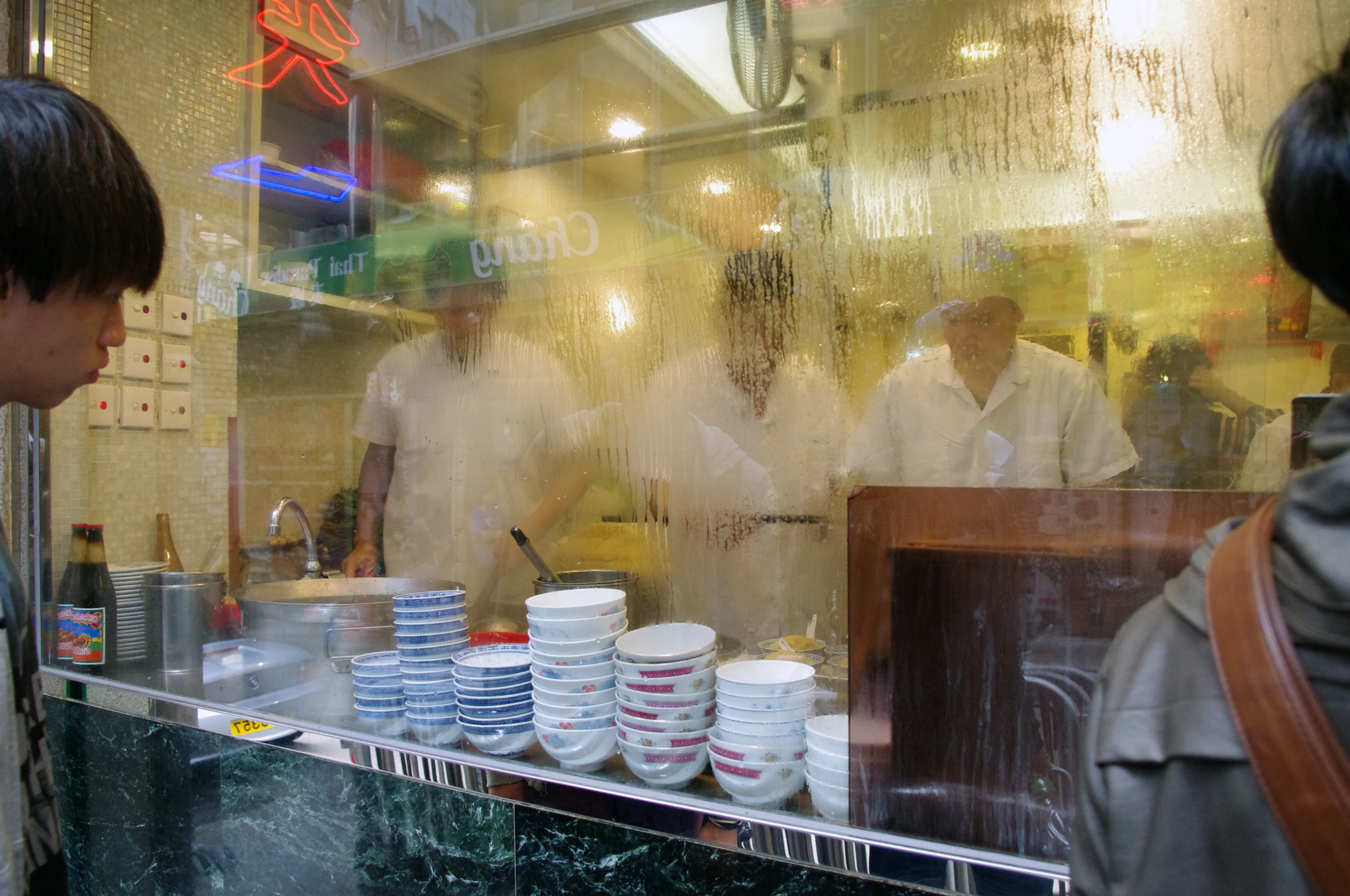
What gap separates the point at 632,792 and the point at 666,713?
145 mm

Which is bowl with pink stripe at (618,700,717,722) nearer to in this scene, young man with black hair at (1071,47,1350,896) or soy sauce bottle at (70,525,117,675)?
young man with black hair at (1071,47,1350,896)

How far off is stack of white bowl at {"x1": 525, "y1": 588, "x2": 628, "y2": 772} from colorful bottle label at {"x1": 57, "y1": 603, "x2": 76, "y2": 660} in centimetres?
153

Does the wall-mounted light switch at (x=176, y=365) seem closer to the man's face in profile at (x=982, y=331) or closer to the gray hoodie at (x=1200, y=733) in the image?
the man's face in profile at (x=982, y=331)

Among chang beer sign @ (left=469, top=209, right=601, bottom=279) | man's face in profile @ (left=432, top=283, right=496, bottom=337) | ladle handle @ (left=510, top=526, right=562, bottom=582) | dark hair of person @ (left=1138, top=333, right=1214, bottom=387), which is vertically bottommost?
ladle handle @ (left=510, top=526, right=562, bottom=582)

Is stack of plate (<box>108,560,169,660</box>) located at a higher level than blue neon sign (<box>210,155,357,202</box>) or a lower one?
lower

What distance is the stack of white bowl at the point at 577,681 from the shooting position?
135 centimetres

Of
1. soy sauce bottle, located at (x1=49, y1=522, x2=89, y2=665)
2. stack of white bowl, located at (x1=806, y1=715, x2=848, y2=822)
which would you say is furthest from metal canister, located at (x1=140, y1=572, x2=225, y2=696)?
stack of white bowl, located at (x1=806, y1=715, x2=848, y2=822)

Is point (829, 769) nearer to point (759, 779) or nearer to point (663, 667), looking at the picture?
point (759, 779)

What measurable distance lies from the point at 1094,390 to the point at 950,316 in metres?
0.30

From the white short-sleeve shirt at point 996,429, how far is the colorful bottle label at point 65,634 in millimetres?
2076

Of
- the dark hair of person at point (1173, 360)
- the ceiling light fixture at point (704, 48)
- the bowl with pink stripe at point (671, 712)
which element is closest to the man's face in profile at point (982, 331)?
the dark hair of person at point (1173, 360)

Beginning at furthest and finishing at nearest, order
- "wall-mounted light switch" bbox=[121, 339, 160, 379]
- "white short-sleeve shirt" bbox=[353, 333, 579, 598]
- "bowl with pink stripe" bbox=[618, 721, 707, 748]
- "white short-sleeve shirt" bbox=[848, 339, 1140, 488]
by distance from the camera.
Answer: "wall-mounted light switch" bbox=[121, 339, 160, 379] < "white short-sleeve shirt" bbox=[353, 333, 579, 598] < "white short-sleeve shirt" bbox=[848, 339, 1140, 488] < "bowl with pink stripe" bbox=[618, 721, 707, 748]

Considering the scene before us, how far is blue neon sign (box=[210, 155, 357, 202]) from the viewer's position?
96.0 inches

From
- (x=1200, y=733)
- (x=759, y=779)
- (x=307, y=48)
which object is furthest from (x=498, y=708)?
(x=307, y=48)
